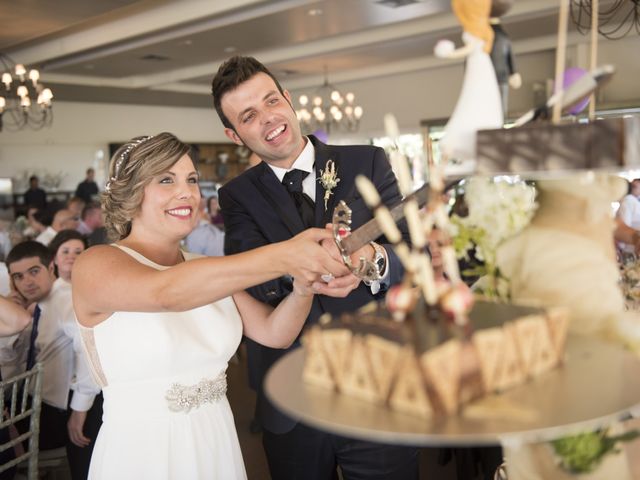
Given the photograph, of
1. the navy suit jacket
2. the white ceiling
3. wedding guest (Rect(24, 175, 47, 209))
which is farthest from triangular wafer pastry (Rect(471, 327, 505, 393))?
wedding guest (Rect(24, 175, 47, 209))

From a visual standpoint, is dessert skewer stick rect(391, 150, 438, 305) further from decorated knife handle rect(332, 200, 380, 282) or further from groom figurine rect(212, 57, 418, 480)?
groom figurine rect(212, 57, 418, 480)

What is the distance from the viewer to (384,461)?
1936mm

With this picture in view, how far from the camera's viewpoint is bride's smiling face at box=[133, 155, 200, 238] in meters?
1.90

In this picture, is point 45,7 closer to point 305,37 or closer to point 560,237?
point 305,37

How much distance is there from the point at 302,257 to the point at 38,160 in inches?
541

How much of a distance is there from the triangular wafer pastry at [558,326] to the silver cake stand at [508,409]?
1.0 inches

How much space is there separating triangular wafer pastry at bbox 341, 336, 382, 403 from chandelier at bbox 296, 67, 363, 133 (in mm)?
8481

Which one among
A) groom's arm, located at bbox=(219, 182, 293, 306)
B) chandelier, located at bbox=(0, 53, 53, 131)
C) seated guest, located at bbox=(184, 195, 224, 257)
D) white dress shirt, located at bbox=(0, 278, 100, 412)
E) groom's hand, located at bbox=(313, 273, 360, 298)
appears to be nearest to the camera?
groom's hand, located at bbox=(313, 273, 360, 298)

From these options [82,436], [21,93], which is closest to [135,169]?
[82,436]

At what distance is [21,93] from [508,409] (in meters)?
8.09

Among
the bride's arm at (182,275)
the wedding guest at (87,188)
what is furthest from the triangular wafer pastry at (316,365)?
the wedding guest at (87,188)

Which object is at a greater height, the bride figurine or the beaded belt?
the bride figurine

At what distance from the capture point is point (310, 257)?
4.33 feet

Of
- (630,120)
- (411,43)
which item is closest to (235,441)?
(630,120)
